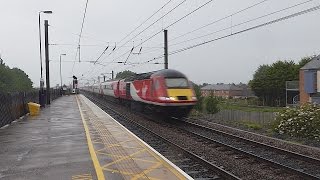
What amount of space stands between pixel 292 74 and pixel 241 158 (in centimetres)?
7671

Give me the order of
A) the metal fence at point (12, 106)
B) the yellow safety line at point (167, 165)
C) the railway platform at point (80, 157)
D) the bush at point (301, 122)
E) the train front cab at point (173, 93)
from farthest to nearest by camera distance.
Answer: the train front cab at point (173, 93)
the metal fence at point (12, 106)
the bush at point (301, 122)
the railway platform at point (80, 157)
the yellow safety line at point (167, 165)

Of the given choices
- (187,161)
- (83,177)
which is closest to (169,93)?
(187,161)

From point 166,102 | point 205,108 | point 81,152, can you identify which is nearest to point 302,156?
point 81,152

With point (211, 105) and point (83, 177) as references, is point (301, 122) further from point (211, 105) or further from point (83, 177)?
point (211, 105)

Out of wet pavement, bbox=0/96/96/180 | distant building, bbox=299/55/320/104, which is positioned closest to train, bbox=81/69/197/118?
A: wet pavement, bbox=0/96/96/180

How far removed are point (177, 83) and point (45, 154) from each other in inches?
455

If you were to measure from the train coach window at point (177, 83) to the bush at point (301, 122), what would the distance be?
5622 millimetres

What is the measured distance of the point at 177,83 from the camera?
21.9 metres

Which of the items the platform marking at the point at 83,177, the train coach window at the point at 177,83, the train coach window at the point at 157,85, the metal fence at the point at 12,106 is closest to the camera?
the platform marking at the point at 83,177

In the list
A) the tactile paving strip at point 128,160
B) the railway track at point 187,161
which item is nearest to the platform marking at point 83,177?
the tactile paving strip at point 128,160

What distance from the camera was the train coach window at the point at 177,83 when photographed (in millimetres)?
21641

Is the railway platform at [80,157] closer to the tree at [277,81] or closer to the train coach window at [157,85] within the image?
the train coach window at [157,85]

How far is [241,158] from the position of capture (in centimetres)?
1164

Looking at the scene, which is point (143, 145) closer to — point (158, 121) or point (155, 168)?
point (155, 168)
